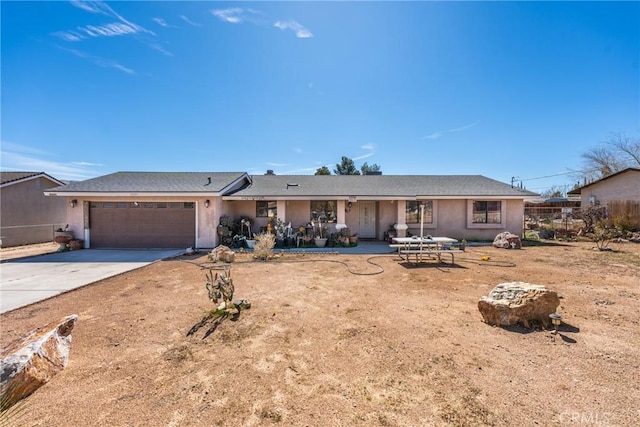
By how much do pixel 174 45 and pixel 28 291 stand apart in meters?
10.3

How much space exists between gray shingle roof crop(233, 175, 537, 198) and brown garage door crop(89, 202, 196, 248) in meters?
2.78

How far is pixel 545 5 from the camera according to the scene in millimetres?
9773

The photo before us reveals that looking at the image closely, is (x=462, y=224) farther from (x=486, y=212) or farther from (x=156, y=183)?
(x=156, y=183)

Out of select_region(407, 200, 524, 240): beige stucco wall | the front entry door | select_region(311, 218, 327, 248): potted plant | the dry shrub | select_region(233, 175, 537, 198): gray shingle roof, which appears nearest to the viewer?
the dry shrub

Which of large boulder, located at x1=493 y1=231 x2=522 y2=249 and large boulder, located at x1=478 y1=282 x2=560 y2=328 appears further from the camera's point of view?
large boulder, located at x1=493 y1=231 x2=522 y2=249

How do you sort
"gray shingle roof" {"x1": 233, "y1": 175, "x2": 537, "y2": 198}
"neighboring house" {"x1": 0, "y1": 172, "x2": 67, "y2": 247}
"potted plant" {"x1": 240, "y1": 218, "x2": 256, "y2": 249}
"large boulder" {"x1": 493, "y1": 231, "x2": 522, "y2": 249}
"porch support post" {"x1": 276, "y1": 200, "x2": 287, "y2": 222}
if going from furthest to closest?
"neighboring house" {"x1": 0, "y1": 172, "x2": 67, "y2": 247} < "gray shingle roof" {"x1": 233, "y1": 175, "x2": 537, "y2": 198} < "porch support post" {"x1": 276, "y1": 200, "x2": 287, "y2": 222} < "potted plant" {"x1": 240, "y1": 218, "x2": 256, "y2": 249} < "large boulder" {"x1": 493, "y1": 231, "x2": 522, "y2": 249}

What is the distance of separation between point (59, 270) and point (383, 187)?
1416 cm

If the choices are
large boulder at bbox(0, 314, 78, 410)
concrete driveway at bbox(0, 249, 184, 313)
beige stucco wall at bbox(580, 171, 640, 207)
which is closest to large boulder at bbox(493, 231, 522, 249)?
beige stucco wall at bbox(580, 171, 640, 207)

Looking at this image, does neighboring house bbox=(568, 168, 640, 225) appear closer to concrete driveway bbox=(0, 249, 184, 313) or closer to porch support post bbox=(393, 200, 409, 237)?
porch support post bbox=(393, 200, 409, 237)

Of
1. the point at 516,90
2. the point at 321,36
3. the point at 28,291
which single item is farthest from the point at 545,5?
the point at 28,291

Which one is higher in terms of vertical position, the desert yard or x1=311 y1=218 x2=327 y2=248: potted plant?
x1=311 y1=218 x2=327 y2=248: potted plant

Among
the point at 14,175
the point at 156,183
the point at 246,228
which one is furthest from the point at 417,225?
the point at 14,175

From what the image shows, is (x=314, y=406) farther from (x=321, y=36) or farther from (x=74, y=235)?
(x=74, y=235)

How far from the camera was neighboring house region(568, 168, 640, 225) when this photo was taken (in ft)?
52.3
